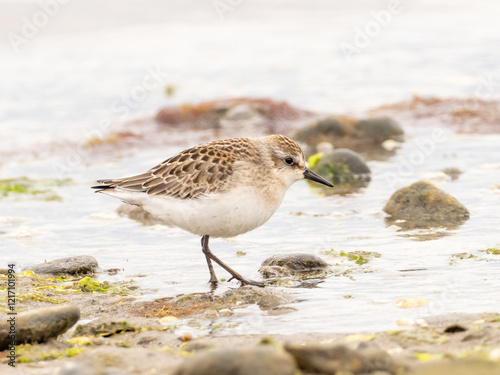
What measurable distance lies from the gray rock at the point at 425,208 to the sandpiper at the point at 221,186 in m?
1.93

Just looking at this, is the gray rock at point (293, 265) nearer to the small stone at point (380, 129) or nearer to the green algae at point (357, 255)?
the green algae at point (357, 255)

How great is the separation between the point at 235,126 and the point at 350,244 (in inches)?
350

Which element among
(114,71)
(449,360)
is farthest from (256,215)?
(114,71)

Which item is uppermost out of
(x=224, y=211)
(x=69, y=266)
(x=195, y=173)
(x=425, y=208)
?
(x=195, y=173)

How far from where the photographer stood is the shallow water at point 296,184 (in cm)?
683

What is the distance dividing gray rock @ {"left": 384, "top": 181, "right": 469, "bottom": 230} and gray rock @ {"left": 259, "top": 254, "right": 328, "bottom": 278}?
70.6 inches

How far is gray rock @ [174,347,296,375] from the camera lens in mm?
3855

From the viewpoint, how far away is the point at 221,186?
7.03 metres

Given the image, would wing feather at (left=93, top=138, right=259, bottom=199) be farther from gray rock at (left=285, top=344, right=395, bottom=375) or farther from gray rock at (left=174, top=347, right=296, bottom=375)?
gray rock at (left=174, top=347, right=296, bottom=375)

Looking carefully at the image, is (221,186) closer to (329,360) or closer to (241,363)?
(329,360)

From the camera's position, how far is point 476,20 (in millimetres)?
24078

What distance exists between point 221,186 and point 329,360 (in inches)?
120

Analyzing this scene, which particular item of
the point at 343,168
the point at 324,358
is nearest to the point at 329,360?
the point at 324,358

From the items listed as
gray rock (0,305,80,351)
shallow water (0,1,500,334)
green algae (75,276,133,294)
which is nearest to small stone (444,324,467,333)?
shallow water (0,1,500,334)
